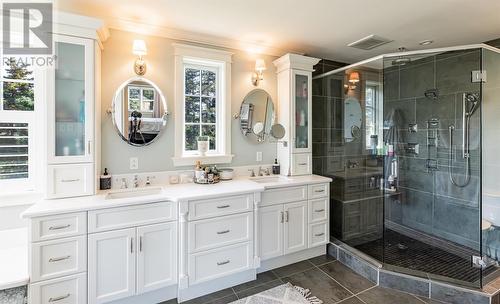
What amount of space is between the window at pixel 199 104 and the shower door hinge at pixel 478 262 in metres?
2.73

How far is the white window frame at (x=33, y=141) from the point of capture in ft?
6.72

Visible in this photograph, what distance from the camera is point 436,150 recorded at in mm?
3100

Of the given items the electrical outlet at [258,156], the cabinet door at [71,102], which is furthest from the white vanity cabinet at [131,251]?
the electrical outlet at [258,156]

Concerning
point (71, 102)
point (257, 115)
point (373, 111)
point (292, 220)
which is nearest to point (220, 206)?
point (292, 220)

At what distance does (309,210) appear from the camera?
280cm

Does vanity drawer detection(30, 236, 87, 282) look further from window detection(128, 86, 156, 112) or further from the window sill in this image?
window detection(128, 86, 156, 112)

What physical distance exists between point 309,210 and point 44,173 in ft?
7.97

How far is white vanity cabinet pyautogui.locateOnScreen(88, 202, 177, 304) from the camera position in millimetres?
1866

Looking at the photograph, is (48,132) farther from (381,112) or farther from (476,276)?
(476,276)

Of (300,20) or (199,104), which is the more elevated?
(300,20)

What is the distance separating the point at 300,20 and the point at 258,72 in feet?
2.68

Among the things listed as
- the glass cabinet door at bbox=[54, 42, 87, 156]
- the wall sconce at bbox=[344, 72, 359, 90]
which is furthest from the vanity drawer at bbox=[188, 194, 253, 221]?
the wall sconce at bbox=[344, 72, 359, 90]

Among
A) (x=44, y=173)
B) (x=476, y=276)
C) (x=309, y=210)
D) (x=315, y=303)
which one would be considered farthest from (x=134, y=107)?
(x=476, y=276)

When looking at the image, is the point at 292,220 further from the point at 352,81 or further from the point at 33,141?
the point at 33,141
